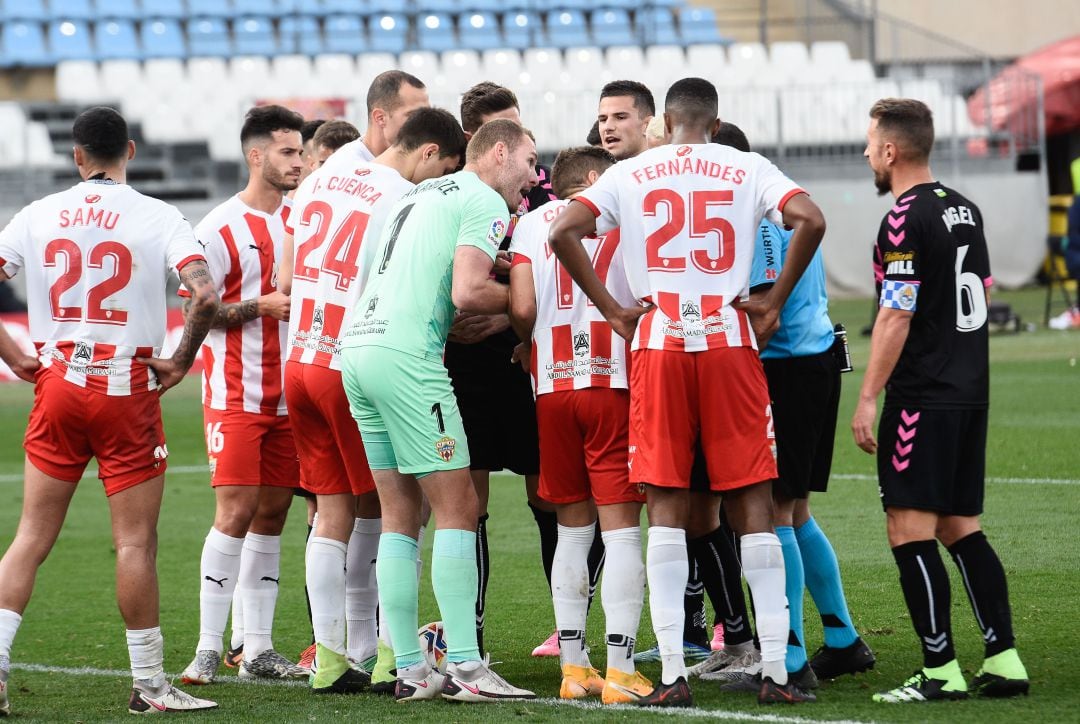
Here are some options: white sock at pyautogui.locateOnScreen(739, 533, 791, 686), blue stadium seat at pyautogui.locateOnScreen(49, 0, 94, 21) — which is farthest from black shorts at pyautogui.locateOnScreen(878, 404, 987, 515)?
blue stadium seat at pyautogui.locateOnScreen(49, 0, 94, 21)

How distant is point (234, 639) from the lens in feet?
21.8

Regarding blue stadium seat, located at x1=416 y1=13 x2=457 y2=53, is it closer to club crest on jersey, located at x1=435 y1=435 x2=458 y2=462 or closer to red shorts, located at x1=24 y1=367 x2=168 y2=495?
red shorts, located at x1=24 y1=367 x2=168 y2=495

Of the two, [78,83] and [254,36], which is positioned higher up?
[254,36]

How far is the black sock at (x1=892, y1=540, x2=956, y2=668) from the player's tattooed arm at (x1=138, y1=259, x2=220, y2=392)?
9.21ft

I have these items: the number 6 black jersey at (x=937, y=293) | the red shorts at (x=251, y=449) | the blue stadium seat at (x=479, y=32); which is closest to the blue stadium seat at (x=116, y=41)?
the blue stadium seat at (x=479, y=32)

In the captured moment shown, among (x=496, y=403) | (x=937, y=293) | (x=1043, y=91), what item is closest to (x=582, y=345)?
(x=496, y=403)

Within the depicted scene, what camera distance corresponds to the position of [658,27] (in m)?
29.3

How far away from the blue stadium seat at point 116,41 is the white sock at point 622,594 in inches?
932

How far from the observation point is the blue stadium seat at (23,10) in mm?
27031

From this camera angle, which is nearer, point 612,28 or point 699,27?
point 612,28

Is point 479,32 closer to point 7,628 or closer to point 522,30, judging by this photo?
point 522,30

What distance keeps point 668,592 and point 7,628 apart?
2566mm

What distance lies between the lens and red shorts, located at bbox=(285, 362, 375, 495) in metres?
5.79

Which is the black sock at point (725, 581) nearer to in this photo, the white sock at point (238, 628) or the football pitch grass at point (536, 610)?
the football pitch grass at point (536, 610)
